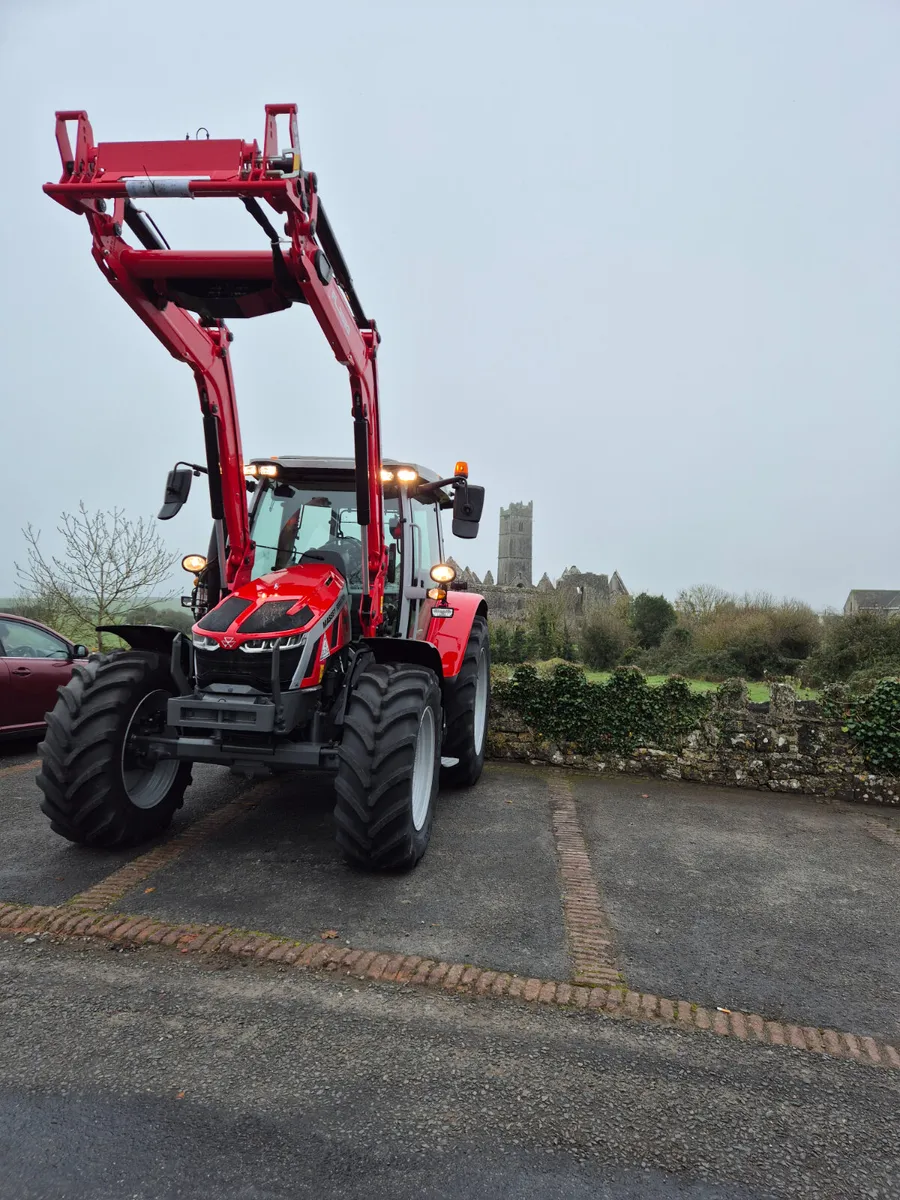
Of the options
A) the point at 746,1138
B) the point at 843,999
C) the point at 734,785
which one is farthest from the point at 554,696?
Result: the point at 746,1138

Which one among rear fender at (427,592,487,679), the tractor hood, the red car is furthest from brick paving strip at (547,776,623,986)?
the red car

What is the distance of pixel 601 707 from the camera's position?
7414mm

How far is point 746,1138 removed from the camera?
2.24m

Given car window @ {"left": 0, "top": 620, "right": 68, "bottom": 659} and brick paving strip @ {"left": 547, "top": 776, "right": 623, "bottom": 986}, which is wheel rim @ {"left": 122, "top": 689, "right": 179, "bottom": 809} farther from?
car window @ {"left": 0, "top": 620, "right": 68, "bottom": 659}

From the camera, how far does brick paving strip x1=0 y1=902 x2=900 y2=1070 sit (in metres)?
2.82

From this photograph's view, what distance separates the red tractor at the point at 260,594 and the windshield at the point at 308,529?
0.01 meters

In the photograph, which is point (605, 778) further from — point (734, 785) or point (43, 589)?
point (43, 589)

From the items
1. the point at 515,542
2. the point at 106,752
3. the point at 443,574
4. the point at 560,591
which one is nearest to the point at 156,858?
the point at 106,752

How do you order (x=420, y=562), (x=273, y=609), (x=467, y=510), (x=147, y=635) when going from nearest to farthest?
(x=273, y=609) → (x=147, y=635) → (x=467, y=510) → (x=420, y=562)

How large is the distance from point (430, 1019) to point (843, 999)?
1.80 meters

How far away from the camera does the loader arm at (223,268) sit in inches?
129

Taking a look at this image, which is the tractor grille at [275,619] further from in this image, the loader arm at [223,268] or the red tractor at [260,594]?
the loader arm at [223,268]

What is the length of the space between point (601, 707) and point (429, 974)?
15.2ft

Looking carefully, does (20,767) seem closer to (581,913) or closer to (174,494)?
(174,494)
